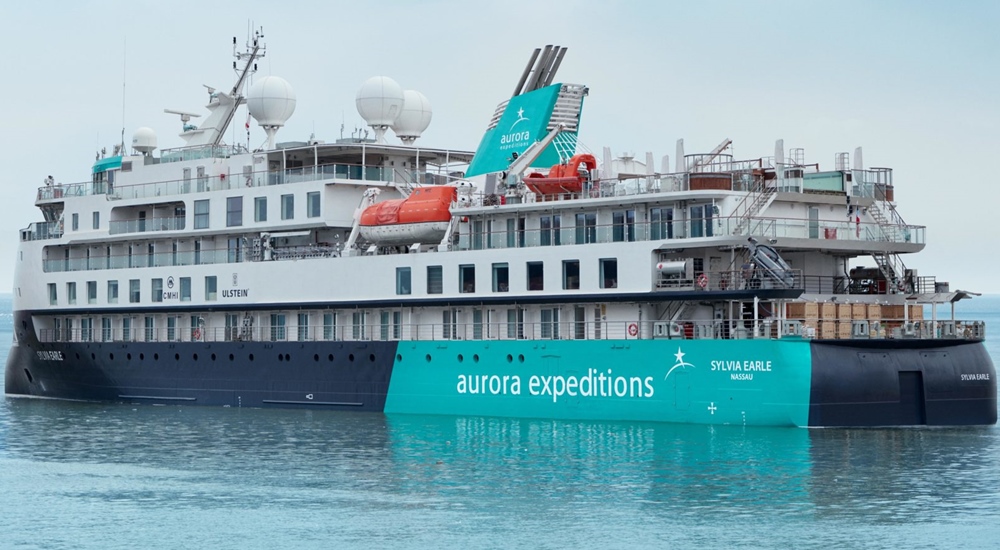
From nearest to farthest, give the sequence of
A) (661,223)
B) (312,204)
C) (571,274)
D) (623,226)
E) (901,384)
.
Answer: (901,384) < (661,223) < (623,226) < (571,274) < (312,204)

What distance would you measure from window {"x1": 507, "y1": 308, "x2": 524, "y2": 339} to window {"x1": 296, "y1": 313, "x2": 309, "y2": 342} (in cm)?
840

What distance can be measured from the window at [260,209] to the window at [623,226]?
1422 centimetres

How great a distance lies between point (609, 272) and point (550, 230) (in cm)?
269

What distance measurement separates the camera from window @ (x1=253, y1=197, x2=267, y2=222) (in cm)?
5534

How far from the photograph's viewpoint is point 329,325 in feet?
176

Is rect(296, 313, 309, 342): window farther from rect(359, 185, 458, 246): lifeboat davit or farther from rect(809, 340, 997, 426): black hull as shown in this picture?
rect(809, 340, 997, 426): black hull

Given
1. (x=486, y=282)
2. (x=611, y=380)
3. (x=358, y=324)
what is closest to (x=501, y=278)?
(x=486, y=282)

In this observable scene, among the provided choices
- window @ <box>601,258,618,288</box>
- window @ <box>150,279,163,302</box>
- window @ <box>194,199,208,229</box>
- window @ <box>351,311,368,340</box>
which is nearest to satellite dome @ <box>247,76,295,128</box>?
window @ <box>194,199,208,229</box>

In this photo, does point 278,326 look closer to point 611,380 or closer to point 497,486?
point 611,380

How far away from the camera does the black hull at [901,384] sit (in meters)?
42.5

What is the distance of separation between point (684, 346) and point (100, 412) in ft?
70.6

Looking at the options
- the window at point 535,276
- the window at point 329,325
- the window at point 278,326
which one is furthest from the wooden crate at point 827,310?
the window at point 278,326

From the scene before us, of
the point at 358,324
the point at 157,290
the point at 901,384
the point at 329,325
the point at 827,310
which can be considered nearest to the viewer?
the point at 827,310

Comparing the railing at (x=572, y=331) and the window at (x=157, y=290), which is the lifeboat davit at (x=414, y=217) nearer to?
the railing at (x=572, y=331)
